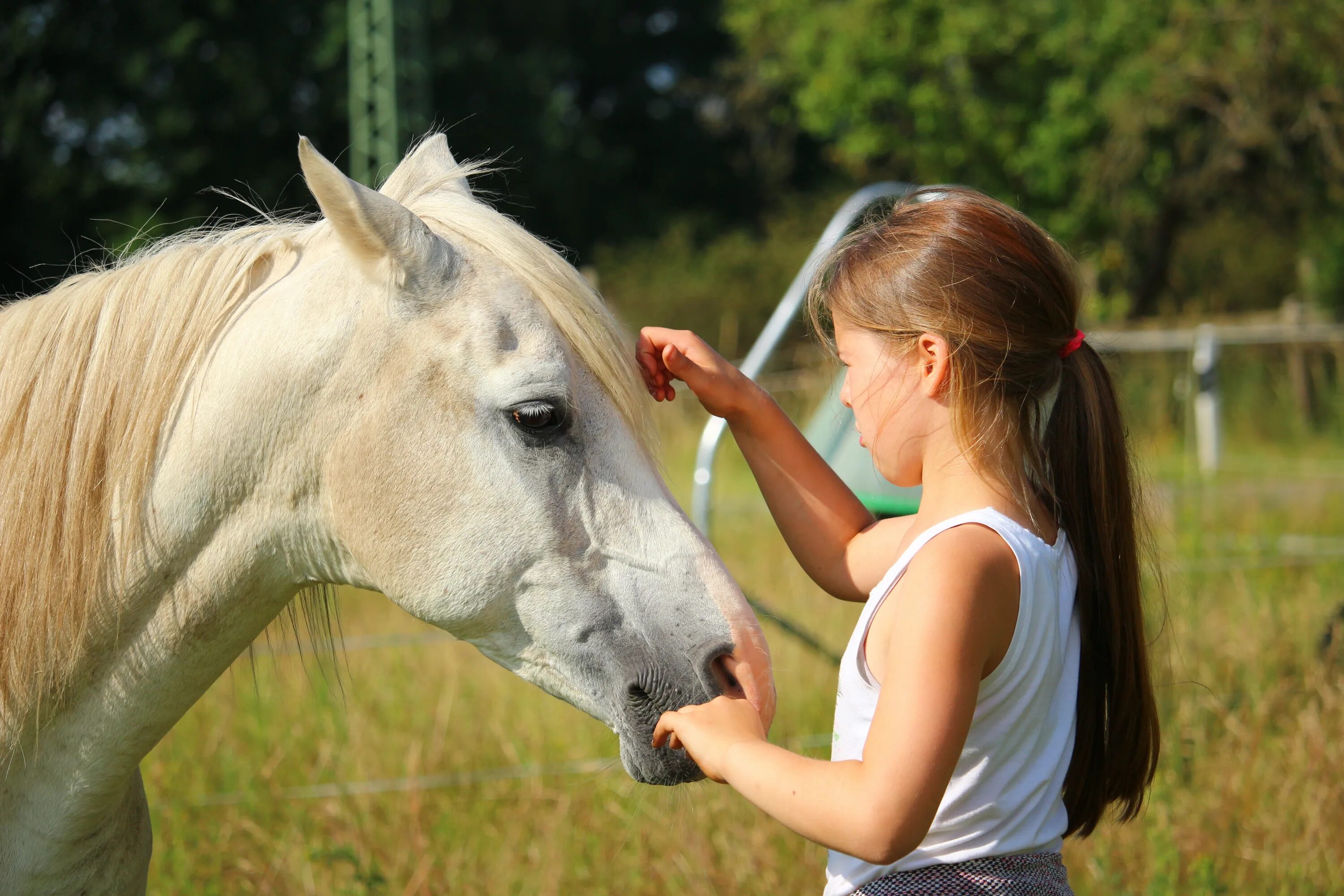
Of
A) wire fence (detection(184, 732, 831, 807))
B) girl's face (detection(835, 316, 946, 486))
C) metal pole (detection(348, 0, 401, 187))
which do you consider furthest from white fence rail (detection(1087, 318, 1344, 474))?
girl's face (detection(835, 316, 946, 486))

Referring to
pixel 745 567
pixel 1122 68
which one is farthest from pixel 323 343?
pixel 1122 68

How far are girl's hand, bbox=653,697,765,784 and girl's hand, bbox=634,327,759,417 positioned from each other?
49 cm

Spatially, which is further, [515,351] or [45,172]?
[45,172]

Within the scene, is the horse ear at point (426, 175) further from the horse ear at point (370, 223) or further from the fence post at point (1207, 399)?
the fence post at point (1207, 399)

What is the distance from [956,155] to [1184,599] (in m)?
12.2

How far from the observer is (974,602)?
3.97 ft

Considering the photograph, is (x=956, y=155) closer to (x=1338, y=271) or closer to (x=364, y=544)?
(x=1338, y=271)

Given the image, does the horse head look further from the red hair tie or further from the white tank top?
the red hair tie

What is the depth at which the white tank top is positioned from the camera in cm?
130

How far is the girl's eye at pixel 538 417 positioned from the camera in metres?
1.52

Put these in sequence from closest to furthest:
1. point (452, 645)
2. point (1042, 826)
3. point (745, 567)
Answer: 1. point (1042, 826)
2. point (452, 645)
3. point (745, 567)

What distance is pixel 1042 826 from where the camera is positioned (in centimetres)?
136

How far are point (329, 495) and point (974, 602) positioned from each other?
0.91 meters

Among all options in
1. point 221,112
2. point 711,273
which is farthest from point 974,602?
point 221,112
